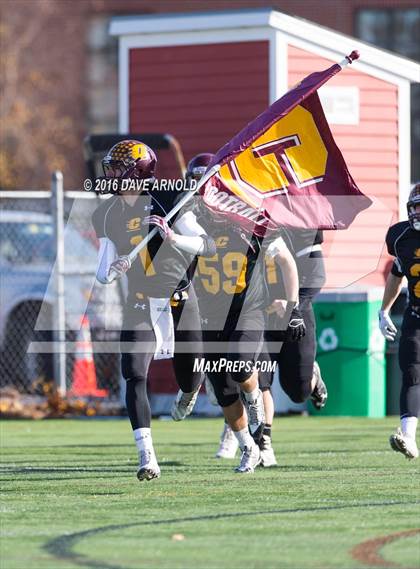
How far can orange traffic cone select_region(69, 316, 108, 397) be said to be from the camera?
1605 centimetres

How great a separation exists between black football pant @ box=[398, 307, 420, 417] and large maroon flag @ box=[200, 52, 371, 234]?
108 centimetres

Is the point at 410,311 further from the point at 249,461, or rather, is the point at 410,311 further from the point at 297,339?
the point at 249,461

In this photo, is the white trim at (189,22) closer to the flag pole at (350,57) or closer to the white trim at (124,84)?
the white trim at (124,84)

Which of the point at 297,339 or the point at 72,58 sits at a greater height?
the point at 72,58

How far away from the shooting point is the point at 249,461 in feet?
30.6

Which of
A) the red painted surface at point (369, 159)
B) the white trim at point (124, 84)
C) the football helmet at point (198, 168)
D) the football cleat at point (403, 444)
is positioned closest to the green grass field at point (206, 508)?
the football cleat at point (403, 444)

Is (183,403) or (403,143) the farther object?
(403,143)

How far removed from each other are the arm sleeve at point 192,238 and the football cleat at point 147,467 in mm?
1194

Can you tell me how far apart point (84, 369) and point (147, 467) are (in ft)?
26.0

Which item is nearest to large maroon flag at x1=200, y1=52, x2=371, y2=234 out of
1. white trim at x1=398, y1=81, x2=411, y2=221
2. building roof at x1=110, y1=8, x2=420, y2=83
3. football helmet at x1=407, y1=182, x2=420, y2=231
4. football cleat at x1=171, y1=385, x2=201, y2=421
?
football helmet at x1=407, y1=182, x2=420, y2=231

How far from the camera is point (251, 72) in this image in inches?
643

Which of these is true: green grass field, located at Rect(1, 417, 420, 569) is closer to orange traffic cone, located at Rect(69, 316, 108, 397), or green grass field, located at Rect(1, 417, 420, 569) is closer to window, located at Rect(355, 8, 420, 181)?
orange traffic cone, located at Rect(69, 316, 108, 397)

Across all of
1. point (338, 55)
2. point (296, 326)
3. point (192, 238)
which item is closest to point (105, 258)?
point (192, 238)

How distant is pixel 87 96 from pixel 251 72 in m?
16.1
